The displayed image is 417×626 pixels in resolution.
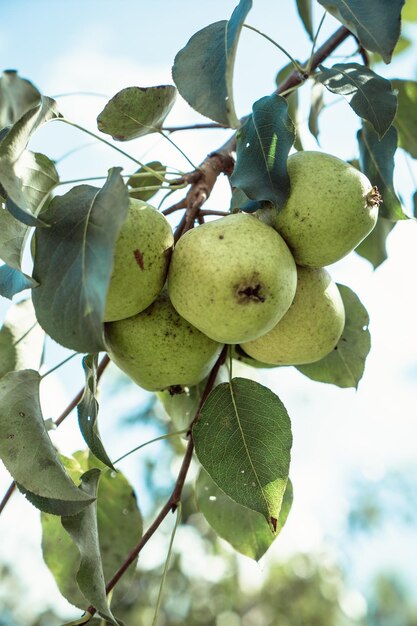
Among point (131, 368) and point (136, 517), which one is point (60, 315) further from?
point (136, 517)

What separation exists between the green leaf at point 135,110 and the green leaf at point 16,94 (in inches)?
8.7

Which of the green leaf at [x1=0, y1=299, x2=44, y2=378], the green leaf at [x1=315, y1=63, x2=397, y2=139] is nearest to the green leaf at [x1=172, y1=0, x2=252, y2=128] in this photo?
the green leaf at [x1=315, y1=63, x2=397, y2=139]

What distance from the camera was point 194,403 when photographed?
1.54 m

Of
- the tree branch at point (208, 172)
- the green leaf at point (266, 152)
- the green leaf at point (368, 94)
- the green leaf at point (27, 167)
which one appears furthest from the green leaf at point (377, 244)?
the green leaf at point (27, 167)

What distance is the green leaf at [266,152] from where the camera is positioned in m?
1.08

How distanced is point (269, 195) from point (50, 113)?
1.23ft

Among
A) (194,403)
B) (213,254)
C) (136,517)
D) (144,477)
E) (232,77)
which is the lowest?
(144,477)

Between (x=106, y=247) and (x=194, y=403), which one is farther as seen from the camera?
(x=194, y=403)

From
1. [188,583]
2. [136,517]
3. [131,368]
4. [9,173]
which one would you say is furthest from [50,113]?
[188,583]

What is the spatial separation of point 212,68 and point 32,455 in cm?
68

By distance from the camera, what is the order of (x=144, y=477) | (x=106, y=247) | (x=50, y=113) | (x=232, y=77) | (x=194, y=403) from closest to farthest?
(x=106, y=247), (x=232, y=77), (x=50, y=113), (x=194, y=403), (x=144, y=477)

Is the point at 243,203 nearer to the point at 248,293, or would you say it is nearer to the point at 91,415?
the point at 248,293

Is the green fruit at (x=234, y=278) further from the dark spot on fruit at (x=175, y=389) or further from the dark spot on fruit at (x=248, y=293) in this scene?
the dark spot on fruit at (x=175, y=389)

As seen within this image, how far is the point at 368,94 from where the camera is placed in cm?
119
